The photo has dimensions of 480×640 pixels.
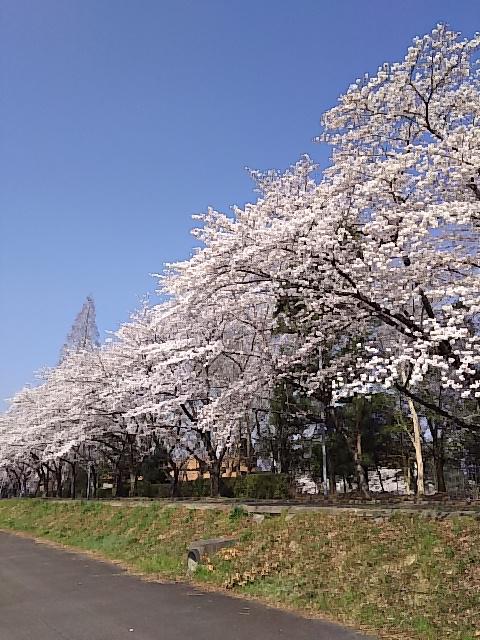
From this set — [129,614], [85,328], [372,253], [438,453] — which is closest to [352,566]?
[129,614]

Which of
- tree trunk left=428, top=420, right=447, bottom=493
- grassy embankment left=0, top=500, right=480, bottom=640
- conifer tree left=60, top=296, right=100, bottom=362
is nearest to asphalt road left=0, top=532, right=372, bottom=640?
grassy embankment left=0, top=500, right=480, bottom=640

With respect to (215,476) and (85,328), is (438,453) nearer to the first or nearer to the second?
(215,476)

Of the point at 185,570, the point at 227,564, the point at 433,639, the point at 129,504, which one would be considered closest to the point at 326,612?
the point at 433,639

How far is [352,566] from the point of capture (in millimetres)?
7609

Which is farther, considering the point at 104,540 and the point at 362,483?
the point at 362,483

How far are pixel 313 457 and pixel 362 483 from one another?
632cm

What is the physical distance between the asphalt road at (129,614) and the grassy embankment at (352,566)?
472mm

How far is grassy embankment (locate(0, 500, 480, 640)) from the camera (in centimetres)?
607

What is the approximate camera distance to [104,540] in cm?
1450

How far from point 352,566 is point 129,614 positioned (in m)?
2.72

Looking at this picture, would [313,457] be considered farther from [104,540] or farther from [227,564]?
[227,564]

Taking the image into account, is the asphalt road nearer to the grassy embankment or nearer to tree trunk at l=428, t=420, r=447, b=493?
the grassy embankment

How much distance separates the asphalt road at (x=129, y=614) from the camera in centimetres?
597

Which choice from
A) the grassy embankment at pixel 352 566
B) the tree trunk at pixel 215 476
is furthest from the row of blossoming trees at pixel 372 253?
the tree trunk at pixel 215 476
